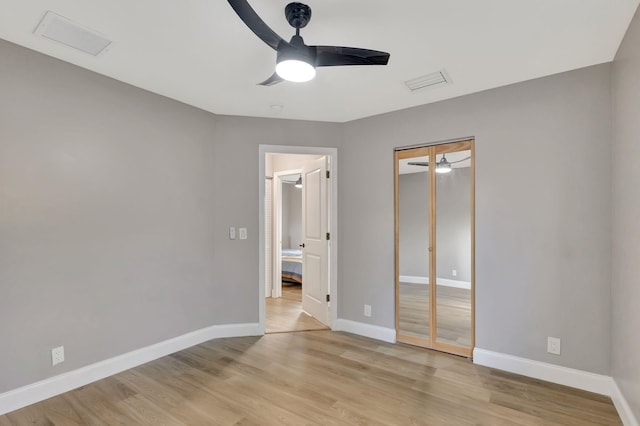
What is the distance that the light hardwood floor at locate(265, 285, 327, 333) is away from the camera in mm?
4004

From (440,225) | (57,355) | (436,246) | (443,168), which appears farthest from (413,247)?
(57,355)

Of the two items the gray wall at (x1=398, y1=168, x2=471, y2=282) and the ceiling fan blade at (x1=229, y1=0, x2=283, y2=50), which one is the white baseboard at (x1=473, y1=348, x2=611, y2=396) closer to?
the gray wall at (x1=398, y1=168, x2=471, y2=282)

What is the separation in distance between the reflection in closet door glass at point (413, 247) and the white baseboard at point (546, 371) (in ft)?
2.00

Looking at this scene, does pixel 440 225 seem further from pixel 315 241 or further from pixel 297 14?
pixel 297 14

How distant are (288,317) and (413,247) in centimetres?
202

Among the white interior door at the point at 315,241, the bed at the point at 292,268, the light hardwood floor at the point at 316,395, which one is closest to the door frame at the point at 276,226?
the bed at the point at 292,268

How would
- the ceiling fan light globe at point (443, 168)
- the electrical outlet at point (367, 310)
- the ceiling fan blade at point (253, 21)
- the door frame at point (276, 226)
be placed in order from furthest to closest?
the door frame at point (276, 226) → the electrical outlet at point (367, 310) → the ceiling fan light globe at point (443, 168) → the ceiling fan blade at point (253, 21)

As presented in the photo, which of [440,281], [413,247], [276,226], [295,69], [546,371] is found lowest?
[546,371]

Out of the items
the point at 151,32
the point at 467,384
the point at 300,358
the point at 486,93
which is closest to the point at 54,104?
the point at 151,32

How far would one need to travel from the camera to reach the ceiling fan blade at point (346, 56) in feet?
5.98

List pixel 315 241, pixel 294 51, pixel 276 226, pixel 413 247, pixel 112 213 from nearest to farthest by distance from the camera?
1. pixel 294 51
2. pixel 112 213
3. pixel 413 247
4. pixel 315 241
5. pixel 276 226

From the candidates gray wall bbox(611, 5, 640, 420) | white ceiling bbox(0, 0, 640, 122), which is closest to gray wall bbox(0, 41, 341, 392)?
white ceiling bbox(0, 0, 640, 122)

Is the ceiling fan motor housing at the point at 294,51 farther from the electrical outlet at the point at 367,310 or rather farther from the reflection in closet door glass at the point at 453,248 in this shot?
the electrical outlet at the point at 367,310

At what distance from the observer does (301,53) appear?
5.75ft
